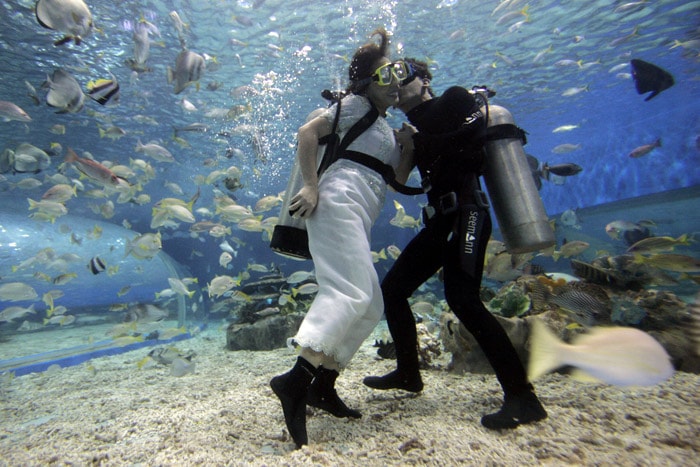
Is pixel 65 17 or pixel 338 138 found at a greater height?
pixel 65 17

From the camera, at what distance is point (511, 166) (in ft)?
8.54

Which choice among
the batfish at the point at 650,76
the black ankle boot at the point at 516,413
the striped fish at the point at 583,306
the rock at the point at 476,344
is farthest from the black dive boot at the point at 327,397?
the batfish at the point at 650,76

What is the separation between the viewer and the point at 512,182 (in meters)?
2.60

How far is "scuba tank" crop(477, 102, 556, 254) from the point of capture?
8.41ft

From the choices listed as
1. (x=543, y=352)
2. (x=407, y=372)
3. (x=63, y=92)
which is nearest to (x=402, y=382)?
(x=407, y=372)

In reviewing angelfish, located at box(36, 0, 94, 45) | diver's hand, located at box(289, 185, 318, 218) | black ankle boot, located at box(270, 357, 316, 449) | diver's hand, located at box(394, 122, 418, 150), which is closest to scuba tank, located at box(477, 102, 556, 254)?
diver's hand, located at box(394, 122, 418, 150)

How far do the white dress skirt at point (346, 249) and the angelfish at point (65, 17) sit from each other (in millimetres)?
4327

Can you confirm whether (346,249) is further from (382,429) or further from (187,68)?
(187,68)

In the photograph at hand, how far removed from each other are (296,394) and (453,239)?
1.56 m

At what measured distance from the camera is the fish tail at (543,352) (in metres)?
1.74

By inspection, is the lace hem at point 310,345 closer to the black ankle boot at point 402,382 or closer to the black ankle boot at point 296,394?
the black ankle boot at point 296,394

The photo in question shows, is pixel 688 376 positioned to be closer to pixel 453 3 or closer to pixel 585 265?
pixel 585 265

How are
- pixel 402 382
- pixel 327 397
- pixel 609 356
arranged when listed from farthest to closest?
1. pixel 402 382
2. pixel 327 397
3. pixel 609 356

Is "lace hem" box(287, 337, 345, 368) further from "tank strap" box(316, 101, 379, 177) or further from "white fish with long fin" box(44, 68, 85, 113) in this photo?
"white fish with long fin" box(44, 68, 85, 113)
